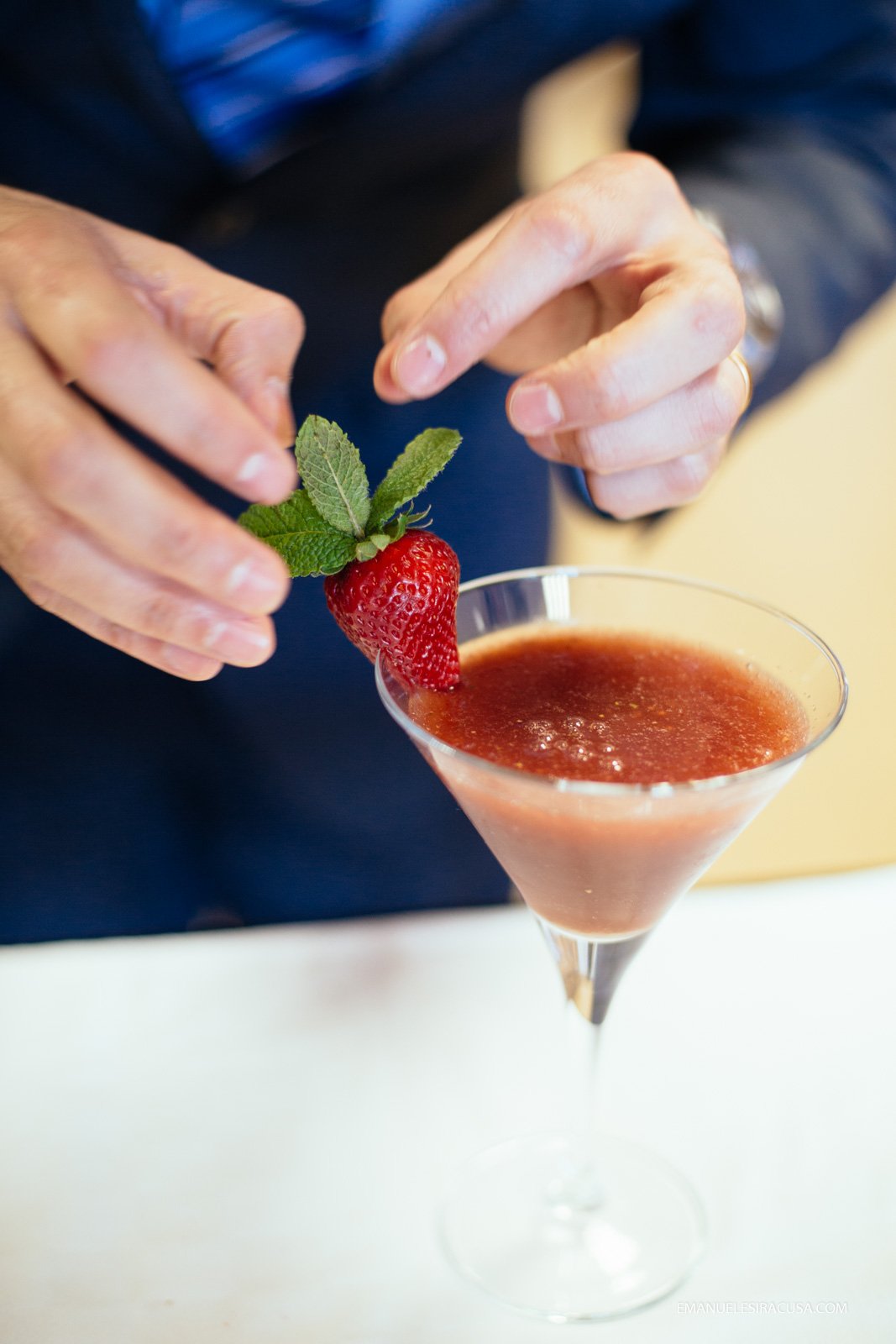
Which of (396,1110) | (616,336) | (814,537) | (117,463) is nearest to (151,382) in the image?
(117,463)

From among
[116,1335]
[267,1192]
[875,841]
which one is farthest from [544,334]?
[875,841]

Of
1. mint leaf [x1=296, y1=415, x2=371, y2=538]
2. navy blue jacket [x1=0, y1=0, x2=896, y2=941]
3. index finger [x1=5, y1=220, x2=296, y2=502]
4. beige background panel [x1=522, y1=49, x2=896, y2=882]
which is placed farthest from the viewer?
beige background panel [x1=522, y1=49, x2=896, y2=882]

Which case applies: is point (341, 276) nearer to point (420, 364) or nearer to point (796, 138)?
point (796, 138)

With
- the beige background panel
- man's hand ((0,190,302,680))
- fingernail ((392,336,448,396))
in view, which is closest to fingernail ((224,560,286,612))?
man's hand ((0,190,302,680))

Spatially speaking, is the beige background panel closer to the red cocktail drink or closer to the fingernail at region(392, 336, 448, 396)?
the red cocktail drink

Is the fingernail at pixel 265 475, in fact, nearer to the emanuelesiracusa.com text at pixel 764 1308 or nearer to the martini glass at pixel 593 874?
the martini glass at pixel 593 874

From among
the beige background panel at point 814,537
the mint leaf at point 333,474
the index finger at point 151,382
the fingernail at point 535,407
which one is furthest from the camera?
the beige background panel at point 814,537

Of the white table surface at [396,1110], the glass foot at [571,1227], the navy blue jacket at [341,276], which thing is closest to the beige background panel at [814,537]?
the navy blue jacket at [341,276]
